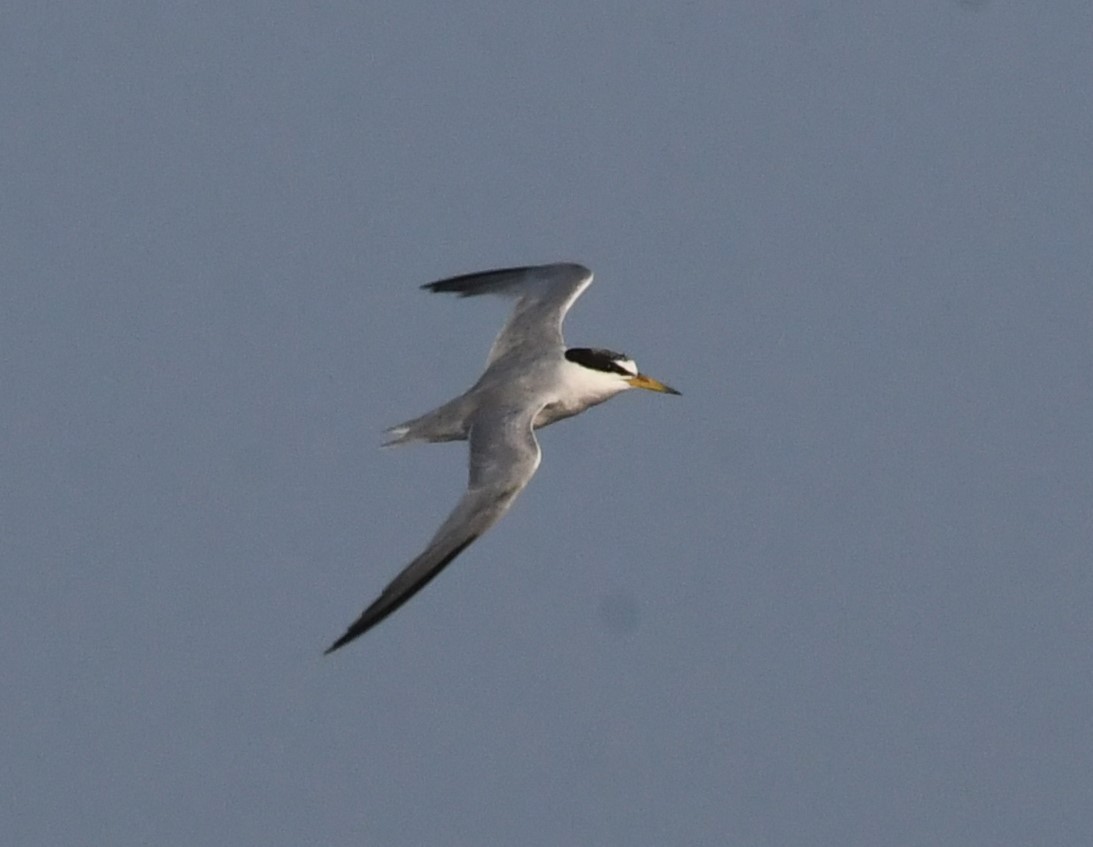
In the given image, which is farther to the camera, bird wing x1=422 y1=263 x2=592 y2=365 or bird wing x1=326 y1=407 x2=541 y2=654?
bird wing x1=422 y1=263 x2=592 y2=365

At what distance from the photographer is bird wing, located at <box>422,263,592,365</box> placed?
23.2 metres

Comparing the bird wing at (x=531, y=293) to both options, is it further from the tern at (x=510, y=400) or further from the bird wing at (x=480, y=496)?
the bird wing at (x=480, y=496)

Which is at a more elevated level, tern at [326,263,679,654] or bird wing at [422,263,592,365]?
bird wing at [422,263,592,365]

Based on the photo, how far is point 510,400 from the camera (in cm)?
2116

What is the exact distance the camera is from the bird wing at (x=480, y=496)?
17516mm

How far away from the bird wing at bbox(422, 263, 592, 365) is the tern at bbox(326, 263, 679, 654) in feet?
0.03

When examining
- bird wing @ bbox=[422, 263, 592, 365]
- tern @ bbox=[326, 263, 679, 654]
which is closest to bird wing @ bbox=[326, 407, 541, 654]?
tern @ bbox=[326, 263, 679, 654]

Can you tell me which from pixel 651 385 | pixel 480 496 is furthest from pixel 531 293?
pixel 480 496

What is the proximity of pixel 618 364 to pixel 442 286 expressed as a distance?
12.0 feet

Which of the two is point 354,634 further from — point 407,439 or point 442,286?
point 442,286

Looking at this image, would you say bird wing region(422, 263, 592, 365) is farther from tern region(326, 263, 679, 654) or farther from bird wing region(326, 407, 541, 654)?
bird wing region(326, 407, 541, 654)

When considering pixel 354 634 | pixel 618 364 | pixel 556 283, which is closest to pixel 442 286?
pixel 556 283

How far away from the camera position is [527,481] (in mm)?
19422

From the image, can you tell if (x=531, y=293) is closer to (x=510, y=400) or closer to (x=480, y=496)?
(x=510, y=400)
